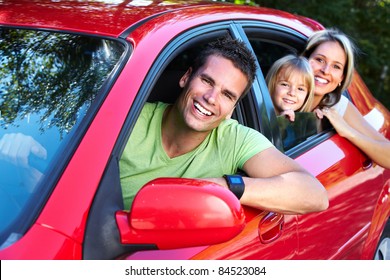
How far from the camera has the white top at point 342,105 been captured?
384 cm

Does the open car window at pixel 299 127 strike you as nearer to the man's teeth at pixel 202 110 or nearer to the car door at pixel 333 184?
the car door at pixel 333 184

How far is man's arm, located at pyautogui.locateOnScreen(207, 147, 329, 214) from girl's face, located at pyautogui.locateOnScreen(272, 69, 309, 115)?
1.07m

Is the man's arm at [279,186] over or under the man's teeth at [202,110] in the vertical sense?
under

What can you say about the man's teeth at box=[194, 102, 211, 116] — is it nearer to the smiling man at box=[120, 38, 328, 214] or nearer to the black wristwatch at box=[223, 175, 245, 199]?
the smiling man at box=[120, 38, 328, 214]

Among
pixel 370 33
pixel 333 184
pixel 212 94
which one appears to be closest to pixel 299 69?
pixel 333 184

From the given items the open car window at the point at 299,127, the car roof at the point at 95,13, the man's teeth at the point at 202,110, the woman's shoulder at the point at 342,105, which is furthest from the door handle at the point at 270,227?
the woman's shoulder at the point at 342,105

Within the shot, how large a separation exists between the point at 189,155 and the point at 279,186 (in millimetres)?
369

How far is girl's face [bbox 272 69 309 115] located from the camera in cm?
376

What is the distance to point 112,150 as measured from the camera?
2104 millimetres

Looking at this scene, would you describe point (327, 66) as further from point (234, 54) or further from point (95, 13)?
point (95, 13)

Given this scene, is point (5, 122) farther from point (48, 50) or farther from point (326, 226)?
point (326, 226)

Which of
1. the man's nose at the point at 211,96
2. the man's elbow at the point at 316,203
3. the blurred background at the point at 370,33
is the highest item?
the man's nose at the point at 211,96

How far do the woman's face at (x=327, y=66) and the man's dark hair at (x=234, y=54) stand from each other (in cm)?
117
